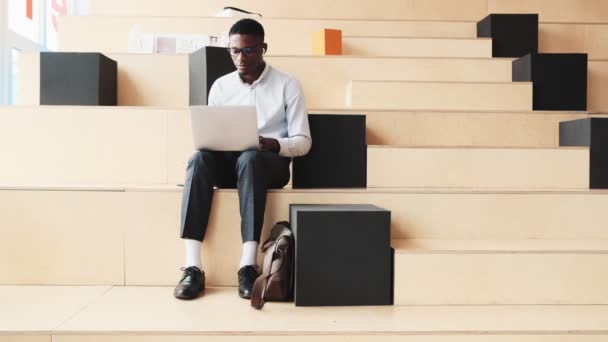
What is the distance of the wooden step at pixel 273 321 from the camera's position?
165cm

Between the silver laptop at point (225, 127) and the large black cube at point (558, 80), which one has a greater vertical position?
the large black cube at point (558, 80)

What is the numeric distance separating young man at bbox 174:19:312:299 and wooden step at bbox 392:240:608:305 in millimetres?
535

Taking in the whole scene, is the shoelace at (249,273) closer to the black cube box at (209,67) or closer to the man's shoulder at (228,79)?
the man's shoulder at (228,79)

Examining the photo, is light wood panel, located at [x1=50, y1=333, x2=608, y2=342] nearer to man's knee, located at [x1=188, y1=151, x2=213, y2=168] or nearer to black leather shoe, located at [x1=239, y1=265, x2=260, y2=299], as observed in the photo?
black leather shoe, located at [x1=239, y1=265, x2=260, y2=299]

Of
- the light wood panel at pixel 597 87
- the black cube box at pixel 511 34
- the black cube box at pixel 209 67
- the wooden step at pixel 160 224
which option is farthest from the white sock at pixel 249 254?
the black cube box at pixel 511 34

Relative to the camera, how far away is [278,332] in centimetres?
166

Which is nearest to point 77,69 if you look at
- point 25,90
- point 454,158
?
point 25,90

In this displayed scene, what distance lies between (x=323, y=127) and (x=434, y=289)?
80 centimetres

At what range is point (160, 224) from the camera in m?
2.22

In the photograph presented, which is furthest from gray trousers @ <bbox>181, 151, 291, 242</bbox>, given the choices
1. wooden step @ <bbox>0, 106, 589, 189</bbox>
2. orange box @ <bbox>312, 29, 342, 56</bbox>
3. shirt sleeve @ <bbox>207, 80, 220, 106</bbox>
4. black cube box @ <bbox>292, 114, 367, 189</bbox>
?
orange box @ <bbox>312, 29, 342, 56</bbox>

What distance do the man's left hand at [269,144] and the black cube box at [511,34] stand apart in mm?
2203

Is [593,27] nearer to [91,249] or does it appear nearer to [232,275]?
[232,275]

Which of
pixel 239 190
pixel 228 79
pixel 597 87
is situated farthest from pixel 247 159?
pixel 597 87

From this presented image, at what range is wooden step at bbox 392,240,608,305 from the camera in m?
1.97
